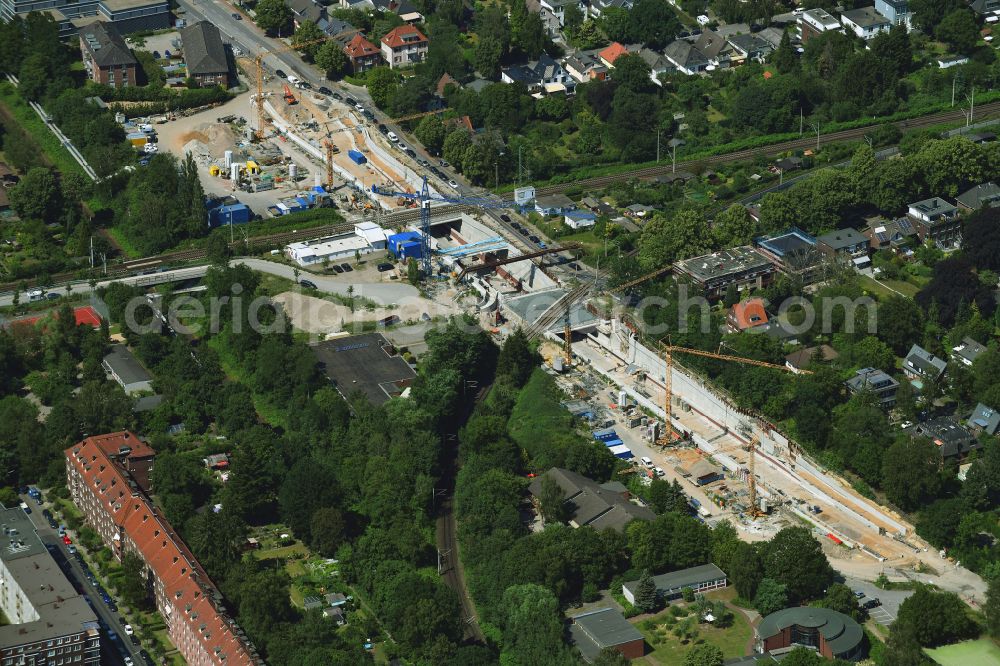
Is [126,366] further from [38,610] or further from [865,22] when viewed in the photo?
[865,22]

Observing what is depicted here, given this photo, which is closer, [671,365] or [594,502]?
[594,502]

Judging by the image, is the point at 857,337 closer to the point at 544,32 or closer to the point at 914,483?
the point at 914,483

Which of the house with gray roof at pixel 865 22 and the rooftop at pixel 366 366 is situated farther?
the house with gray roof at pixel 865 22

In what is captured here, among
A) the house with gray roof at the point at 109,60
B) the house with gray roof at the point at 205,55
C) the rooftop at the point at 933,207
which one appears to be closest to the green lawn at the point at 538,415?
the rooftop at the point at 933,207

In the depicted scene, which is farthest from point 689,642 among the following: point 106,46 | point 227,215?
point 106,46

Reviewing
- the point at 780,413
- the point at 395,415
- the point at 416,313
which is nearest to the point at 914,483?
the point at 780,413

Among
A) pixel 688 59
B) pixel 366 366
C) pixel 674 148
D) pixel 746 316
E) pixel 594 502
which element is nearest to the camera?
pixel 594 502

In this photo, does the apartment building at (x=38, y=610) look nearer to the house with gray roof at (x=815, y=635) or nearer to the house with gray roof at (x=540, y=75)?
the house with gray roof at (x=815, y=635)
